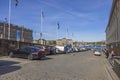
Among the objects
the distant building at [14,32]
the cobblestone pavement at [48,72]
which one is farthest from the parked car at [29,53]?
the distant building at [14,32]

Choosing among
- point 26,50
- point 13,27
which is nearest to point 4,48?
point 26,50

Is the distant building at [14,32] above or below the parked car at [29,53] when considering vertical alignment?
above

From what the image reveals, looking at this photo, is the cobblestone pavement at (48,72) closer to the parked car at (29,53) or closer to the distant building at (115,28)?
the parked car at (29,53)

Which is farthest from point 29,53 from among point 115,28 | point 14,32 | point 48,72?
point 14,32

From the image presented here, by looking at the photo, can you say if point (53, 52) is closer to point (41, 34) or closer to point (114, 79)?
point (41, 34)

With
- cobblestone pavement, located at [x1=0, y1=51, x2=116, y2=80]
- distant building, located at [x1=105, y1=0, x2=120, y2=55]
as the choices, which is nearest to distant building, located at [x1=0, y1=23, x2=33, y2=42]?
distant building, located at [x1=105, y1=0, x2=120, y2=55]

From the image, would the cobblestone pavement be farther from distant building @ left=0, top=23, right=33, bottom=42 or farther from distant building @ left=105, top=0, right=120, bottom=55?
distant building @ left=0, top=23, right=33, bottom=42

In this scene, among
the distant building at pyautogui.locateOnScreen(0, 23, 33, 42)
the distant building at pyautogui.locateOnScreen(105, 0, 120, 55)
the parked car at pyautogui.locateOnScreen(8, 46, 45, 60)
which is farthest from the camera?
the distant building at pyautogui.locateOnScreen(0, 23, 33, 42)

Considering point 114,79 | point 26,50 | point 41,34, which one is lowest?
point 114,79

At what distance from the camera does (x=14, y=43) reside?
30.4m

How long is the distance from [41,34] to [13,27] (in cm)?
1059

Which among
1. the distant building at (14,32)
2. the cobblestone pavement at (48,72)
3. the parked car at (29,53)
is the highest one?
the distant building at (14,32)

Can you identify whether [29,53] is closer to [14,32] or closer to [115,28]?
[115,28]

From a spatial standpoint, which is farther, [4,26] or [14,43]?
[4,26]
